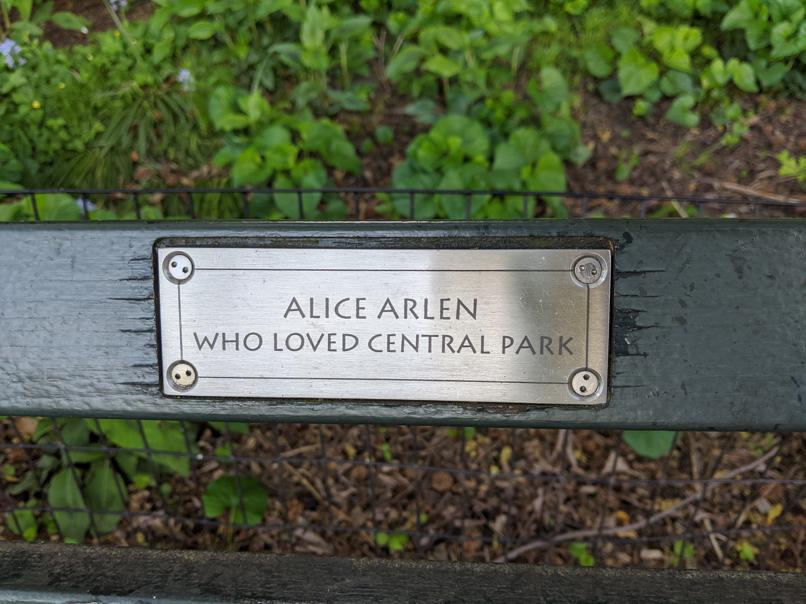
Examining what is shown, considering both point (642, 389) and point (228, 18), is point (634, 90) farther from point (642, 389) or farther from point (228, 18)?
point (642, 389)

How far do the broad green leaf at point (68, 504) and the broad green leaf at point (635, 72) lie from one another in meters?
2.02

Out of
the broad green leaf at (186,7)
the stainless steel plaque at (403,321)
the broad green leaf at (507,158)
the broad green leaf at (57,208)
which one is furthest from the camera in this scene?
the broad green leaf at (186,7)

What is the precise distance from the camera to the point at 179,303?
1.02 m

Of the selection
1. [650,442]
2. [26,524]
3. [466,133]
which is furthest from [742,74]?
[26,524]

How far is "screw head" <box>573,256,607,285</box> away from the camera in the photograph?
3.25ft

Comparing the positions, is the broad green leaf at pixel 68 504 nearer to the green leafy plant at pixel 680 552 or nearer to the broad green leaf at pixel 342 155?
the broad green leaf at pixel 342 155

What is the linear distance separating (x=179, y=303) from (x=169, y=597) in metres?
0.45

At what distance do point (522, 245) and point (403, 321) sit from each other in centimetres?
20

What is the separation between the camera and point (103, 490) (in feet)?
6.39

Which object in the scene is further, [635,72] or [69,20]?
[635,72]

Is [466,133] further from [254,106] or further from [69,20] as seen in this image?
[69,20]

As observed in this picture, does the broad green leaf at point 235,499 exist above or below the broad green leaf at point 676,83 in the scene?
below

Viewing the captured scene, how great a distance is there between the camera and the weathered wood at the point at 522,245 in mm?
990

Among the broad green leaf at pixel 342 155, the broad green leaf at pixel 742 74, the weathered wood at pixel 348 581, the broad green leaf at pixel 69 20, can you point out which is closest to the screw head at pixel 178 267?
the weathered wood at pixel 348 581
